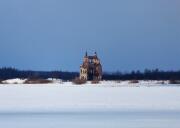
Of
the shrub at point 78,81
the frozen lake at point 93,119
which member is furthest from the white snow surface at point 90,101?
the shrub at point 78,81

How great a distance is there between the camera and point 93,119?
41.7 ft

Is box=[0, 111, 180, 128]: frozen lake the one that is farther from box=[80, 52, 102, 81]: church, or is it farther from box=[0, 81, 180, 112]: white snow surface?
box=[80, 52, 102, 81]: church

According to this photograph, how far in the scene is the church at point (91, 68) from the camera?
49.9m

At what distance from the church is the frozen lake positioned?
3513 centimetres

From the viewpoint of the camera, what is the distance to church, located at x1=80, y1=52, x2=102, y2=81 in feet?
164

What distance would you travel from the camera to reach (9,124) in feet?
37.7

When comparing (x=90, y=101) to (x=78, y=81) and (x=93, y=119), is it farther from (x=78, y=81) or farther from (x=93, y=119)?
(x=78, y=81)

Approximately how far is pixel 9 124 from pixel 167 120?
3.50 meters

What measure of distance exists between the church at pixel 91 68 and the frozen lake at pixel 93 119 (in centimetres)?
3513

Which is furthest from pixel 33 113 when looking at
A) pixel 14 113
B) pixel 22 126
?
pixel 22 126

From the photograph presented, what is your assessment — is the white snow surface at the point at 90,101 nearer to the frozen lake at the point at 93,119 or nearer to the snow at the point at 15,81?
the frozen lake at the point at 93,119

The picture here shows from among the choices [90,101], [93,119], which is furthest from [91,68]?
[93,119]

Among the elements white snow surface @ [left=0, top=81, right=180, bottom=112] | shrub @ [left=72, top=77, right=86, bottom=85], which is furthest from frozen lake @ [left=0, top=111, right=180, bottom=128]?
shrub @ [left=72, top=77, right=86, bottom=85]

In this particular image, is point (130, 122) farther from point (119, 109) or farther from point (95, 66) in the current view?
point (95, 66)
